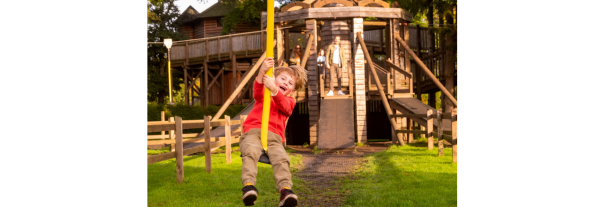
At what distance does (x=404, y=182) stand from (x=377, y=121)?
39.6ft

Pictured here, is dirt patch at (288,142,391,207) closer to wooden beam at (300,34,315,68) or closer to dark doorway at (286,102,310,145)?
wooden beam at (300,34,315,68)

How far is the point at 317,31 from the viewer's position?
16125 millimetres

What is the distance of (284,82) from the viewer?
402 centimetres

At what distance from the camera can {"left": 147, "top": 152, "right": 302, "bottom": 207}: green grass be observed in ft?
19.5

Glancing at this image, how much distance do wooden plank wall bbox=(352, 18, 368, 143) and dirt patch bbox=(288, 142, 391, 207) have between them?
1155mm

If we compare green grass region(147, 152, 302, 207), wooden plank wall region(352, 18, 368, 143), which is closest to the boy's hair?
green grass region(147, 152, 302, 207)

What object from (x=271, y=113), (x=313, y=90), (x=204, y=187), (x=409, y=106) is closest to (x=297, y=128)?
(x=313, y=90)

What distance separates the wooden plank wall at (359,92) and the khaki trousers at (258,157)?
10884 millimetres

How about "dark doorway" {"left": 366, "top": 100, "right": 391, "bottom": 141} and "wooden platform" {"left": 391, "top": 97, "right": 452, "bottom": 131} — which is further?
"dark doorway" {"left": 366, "top": 100, "right": 391, "bottom": 141}

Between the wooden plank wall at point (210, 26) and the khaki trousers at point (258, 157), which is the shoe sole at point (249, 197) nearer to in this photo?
the khaki trousers at point (258, 157)

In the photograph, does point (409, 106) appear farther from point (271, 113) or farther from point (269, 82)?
point (269, 82)
